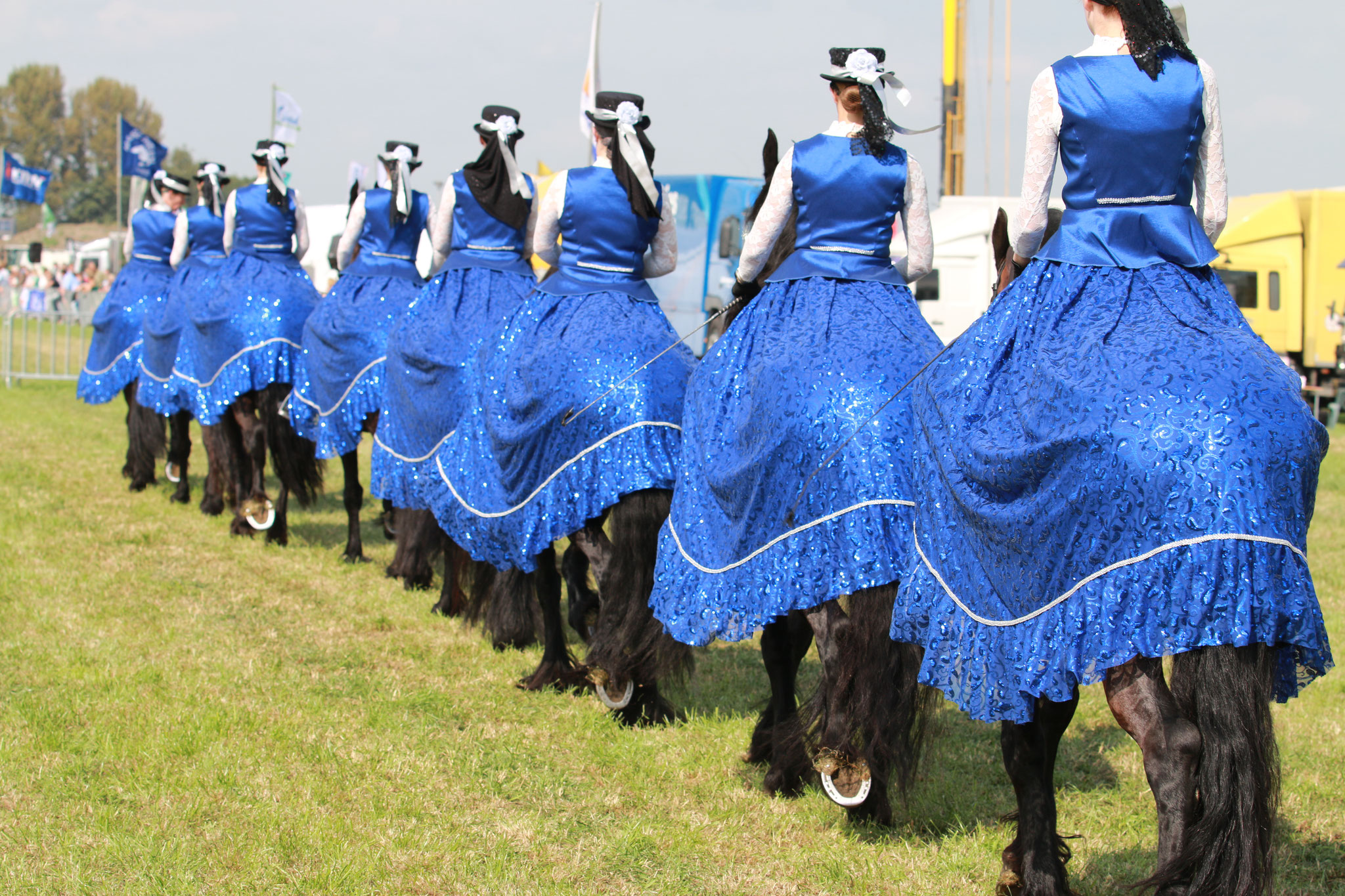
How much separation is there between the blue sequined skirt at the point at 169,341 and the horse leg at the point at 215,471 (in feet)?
0.96

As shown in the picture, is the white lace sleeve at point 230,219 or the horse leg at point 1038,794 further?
the white lace sleeve at point 230,219

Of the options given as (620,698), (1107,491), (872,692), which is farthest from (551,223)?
(1107,491)

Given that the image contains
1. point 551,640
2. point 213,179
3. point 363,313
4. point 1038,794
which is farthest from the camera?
point 213,179

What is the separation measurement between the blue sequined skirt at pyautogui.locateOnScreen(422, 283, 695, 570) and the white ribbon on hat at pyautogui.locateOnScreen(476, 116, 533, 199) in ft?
3.42

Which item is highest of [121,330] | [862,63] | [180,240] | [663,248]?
[862,63]

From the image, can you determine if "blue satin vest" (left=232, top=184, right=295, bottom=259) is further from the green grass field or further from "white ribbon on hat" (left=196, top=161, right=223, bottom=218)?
the green grass field

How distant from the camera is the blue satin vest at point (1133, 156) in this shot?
280 centimetres

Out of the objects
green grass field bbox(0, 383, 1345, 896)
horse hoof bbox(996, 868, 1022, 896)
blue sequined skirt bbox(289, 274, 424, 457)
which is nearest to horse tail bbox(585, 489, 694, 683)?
green grass field bbox(0, 383, 1345, 896)

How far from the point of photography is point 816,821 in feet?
12.6

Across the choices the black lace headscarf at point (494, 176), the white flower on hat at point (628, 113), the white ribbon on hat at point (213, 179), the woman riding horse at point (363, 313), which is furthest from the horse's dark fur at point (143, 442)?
the white flower on hat at point (628, 113)

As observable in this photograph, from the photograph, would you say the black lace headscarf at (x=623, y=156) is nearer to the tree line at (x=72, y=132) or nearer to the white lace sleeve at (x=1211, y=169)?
the white lace sleeve at (x=1211, y=169)

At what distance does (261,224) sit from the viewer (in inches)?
314

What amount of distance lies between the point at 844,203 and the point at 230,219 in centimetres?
537

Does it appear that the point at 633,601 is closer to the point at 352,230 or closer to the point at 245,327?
the point at 352,230
